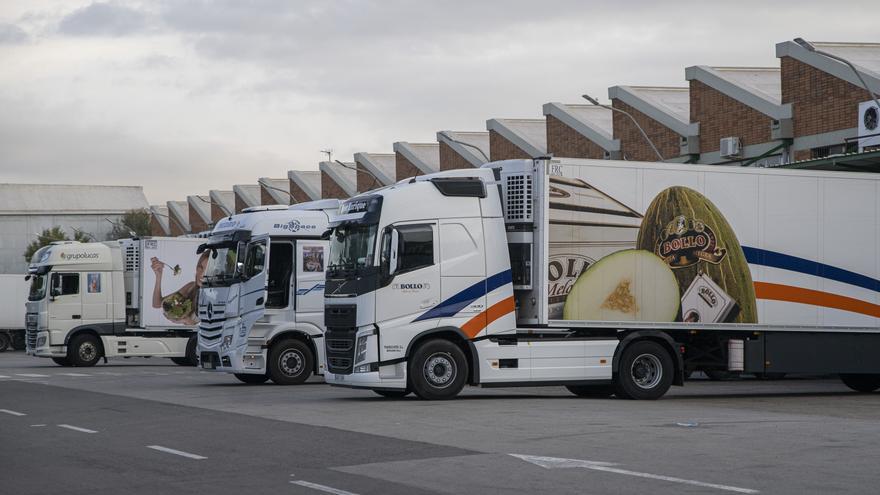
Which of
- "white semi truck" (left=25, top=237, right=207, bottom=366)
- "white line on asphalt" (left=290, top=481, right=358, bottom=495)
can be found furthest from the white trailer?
"white line on asphalt" (left=290, top=481, right=358, bottom=495)

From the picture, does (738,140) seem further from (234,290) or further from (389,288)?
(389,288)

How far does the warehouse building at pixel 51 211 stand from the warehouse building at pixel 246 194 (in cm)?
3750

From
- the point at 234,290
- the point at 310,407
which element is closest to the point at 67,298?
the point at 234,290

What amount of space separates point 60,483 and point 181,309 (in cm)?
2645

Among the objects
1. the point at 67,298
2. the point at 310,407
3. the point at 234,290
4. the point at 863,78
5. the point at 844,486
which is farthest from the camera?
the point at 67,298

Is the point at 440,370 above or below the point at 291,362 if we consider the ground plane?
above

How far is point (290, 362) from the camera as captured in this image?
1081 inches

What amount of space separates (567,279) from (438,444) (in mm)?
7516

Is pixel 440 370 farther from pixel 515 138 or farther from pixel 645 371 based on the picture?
pixel 515 138

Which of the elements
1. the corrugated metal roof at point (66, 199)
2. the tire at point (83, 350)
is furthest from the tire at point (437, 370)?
the corrugated metal roof at point (66, 199)

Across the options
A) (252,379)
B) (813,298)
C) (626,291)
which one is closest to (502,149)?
(252,379)

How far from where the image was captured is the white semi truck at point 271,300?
27016 millimetres

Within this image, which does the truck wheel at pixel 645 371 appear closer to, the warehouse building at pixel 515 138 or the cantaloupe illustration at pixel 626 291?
the cantaloupe illustration at pixel 626 291

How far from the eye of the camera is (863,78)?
34.8 m
